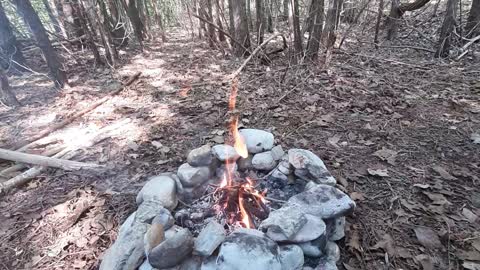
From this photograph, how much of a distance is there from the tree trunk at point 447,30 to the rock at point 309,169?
4.43 metres

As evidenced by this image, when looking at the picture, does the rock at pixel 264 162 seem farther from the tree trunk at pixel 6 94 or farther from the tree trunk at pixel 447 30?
the tree trunk at pixel 447 30

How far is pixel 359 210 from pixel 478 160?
1.39 meters

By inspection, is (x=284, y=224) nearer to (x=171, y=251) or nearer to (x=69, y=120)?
(x=171, y=251)

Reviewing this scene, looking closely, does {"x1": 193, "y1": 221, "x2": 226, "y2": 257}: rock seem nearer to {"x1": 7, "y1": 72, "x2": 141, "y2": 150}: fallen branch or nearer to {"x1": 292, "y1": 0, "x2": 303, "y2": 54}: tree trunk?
{"x1": 7, "y1": 72, "x2": 141, "y2": 150}: fallen branch

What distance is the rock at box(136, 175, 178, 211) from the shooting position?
2.14 m

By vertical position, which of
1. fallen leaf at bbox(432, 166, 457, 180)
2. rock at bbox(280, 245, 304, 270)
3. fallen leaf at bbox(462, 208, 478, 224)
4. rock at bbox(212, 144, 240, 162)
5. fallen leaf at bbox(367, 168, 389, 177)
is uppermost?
rock at bbox(212, 144, 240, 162)

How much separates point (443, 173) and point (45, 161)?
3.83 meters

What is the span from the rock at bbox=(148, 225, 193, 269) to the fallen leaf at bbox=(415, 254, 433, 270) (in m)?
1.48

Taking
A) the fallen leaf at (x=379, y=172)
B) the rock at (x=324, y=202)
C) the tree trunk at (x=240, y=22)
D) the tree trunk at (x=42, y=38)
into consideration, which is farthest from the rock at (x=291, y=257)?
the tree trunk at (x=42, y=38)

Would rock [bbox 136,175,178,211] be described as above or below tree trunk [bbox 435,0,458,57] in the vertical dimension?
below

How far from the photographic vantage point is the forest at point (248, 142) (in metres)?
2.02

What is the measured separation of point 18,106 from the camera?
459cm

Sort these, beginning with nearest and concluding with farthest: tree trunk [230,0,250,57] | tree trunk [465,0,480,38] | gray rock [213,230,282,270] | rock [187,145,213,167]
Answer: gray rock [213,230,282,270], rock [187,145,213,167], tree trunk [465,0,480,38], tree trunk [230,0,250,57]

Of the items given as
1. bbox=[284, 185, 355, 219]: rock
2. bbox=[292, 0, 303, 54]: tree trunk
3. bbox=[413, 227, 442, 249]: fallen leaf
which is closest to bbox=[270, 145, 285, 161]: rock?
bbox=[284, 185, 355, 219]: rock
